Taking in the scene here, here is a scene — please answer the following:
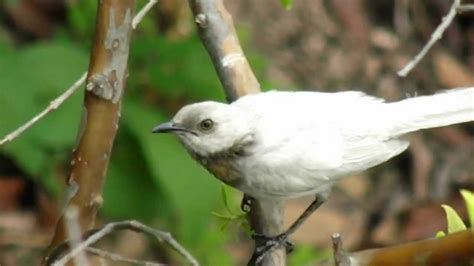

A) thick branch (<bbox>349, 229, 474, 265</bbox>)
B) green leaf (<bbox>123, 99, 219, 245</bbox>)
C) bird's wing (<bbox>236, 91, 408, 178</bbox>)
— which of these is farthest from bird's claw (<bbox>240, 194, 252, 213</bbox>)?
green leaf (<bbox>123, 99, 219, 245</bbox>)

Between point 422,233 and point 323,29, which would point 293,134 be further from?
point 323,29

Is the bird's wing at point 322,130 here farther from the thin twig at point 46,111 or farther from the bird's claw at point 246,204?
the thin twig at point 46,111

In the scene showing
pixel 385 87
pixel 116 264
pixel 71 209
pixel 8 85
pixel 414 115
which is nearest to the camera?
pixel 71 209

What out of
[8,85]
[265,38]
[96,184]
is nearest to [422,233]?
[265,38]

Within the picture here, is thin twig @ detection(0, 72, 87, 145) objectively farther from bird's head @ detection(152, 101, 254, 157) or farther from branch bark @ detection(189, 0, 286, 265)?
branch bark @ detection(189, 0, 286, 265)

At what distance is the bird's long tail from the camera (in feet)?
8.82

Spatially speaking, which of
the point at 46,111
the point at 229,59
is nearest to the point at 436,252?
the point at 46,111

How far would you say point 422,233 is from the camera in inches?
226

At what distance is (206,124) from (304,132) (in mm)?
228

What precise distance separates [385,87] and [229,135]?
370cm

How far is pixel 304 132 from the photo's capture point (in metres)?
2.80

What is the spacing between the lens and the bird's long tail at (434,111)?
2.69 meters

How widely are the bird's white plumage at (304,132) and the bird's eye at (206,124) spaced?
0.05 ft

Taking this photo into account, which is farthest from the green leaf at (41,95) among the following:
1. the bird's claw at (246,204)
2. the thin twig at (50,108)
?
the thin twig at (50,108)
